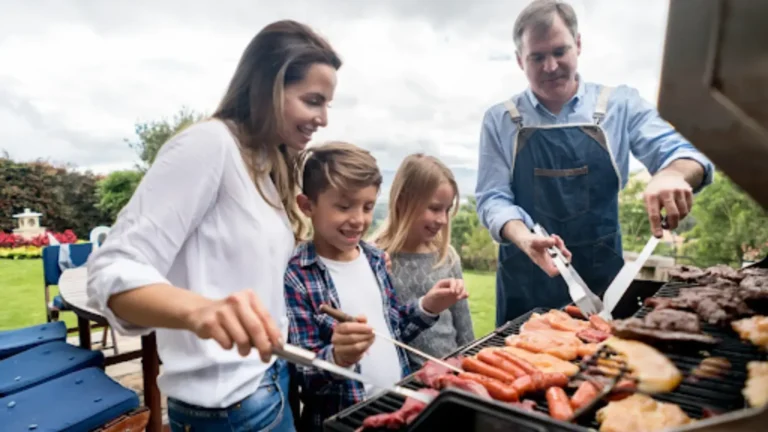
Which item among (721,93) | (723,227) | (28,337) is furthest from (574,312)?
(723,227)

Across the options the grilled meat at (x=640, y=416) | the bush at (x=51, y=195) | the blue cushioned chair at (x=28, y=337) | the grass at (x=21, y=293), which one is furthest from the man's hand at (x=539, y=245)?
the grass at (x=21, y=293)

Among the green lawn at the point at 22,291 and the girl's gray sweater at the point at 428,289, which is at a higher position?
the girl's gray sweater at the point at 428,289

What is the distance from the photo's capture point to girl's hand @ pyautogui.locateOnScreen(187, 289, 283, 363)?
0.77m

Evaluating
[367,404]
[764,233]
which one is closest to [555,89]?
[367,404]

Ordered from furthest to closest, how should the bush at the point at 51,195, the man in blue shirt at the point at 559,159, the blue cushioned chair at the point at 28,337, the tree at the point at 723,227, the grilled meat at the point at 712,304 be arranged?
the tree at the point at 723,227 < the bush at the point at 51,195 < the blue cushioned chair at the point at 28,337 < the man in blue shirt at the point at 559,159 < the grilled meat at the point at 712,304

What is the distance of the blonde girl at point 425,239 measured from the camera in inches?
88.3

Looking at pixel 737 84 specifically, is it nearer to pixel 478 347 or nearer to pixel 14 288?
pixel 478 347

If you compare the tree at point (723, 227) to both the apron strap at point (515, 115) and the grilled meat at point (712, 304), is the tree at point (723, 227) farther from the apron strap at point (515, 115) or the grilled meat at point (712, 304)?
the grilled meat at point (712, 304)

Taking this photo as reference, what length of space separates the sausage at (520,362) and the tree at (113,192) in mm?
4309

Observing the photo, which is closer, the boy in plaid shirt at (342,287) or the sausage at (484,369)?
the sausage at (484,369)

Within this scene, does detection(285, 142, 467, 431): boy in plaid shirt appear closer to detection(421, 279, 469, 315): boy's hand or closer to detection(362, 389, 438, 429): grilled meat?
detection(421, 279, 469, 315): boy's hand

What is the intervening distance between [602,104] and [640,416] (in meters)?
1.75

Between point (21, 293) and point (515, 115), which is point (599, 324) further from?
point (21, 293)

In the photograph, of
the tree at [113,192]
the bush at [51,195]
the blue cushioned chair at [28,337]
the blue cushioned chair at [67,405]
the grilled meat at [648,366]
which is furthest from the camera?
the tree at [113,192]
